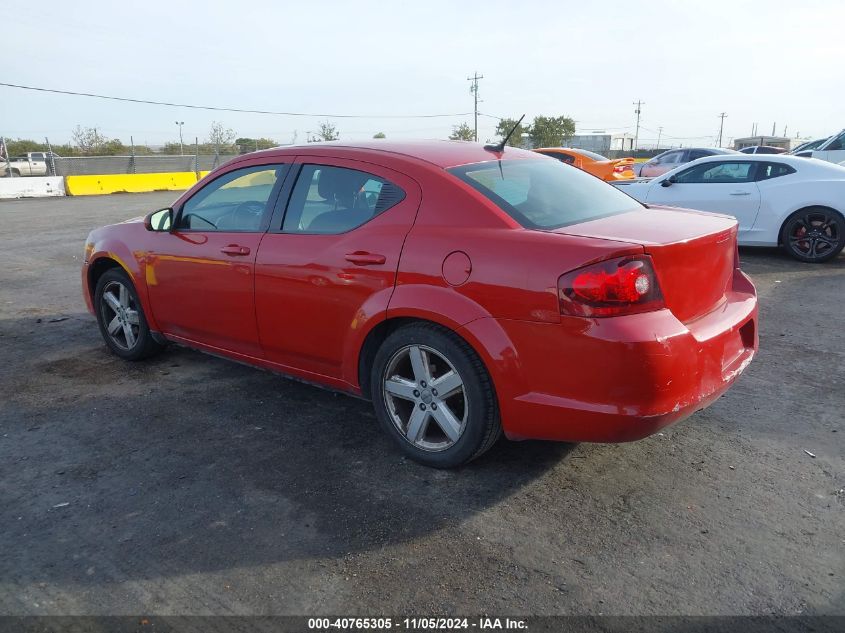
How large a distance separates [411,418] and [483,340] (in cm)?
67

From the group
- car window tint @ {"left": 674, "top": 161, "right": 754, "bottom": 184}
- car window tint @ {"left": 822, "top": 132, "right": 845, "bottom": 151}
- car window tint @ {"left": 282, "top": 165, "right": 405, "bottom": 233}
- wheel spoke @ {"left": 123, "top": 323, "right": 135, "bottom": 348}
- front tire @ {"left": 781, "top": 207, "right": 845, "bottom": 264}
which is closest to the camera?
car window tint @ {"left": 282, "top": 165, "right": 405, "bottom": 233}

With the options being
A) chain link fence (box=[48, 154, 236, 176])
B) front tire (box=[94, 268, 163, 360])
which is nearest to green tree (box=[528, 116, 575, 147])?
chain link fence (box=[48, 154, 236, 176])

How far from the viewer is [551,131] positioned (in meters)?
69.4

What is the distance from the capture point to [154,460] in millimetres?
3639

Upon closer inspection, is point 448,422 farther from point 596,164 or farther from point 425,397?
point 596,164

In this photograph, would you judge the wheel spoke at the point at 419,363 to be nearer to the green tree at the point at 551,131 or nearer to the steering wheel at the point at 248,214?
the steering wheel at the point at 248,214

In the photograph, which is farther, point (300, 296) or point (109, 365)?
point (109, 365)

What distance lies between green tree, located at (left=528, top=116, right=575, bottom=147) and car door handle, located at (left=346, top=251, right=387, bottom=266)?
6485 cm

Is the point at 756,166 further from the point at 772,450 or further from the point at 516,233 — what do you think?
the point at 516,233

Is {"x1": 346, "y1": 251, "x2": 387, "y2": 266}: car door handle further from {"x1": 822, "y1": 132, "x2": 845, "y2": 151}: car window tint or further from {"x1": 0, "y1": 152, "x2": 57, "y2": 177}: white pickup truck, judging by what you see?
{"x1": 0, "y1": 152, "x2": 57, "y2": 177}: white pickup truck

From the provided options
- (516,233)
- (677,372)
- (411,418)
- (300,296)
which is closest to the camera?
(677,372)

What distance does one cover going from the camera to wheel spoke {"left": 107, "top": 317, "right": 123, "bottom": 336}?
17.4 feet

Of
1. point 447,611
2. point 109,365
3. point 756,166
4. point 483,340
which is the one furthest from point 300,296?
point 756,166

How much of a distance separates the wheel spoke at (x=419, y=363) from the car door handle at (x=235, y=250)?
4.30ft
